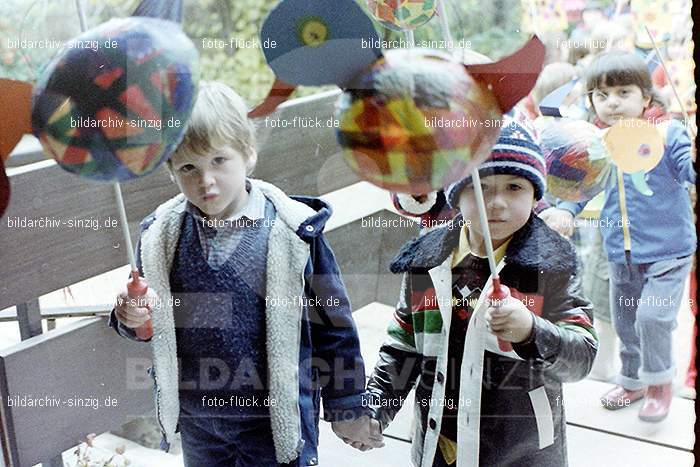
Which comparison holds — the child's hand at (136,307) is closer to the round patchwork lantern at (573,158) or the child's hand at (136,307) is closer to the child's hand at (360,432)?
the child's hand at (360,432)

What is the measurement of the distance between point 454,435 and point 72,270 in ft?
1.68

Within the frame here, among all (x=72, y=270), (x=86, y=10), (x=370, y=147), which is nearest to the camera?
(x=370, y=147)

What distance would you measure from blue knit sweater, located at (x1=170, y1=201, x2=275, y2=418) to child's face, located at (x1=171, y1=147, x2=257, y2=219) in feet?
0.10

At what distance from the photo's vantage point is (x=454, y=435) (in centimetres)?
121

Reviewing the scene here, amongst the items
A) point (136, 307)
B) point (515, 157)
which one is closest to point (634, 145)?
point (515, 157)

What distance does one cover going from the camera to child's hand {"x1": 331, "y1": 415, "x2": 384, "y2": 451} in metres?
1.22

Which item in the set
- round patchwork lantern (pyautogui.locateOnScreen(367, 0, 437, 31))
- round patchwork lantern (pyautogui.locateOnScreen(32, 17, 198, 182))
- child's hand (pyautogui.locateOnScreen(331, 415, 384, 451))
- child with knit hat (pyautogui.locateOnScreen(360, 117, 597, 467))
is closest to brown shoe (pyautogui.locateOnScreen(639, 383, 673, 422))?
child with knit hat (pyautogui.locateOnScreen(360, 117, 597, 467))

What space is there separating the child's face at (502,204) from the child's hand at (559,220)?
0.10 feet

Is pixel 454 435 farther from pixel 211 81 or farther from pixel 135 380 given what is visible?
pixel 211 81

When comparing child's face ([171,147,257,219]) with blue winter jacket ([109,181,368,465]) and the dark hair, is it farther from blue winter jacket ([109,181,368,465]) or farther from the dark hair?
the dark hair

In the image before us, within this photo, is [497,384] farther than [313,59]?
Yes

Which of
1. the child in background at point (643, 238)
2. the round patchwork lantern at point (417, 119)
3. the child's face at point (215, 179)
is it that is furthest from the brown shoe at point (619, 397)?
the child's face at point (215, 179)

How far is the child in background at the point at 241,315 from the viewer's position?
3.80 ft

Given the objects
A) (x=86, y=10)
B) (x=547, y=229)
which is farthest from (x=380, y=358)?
(x=86, y=10)
